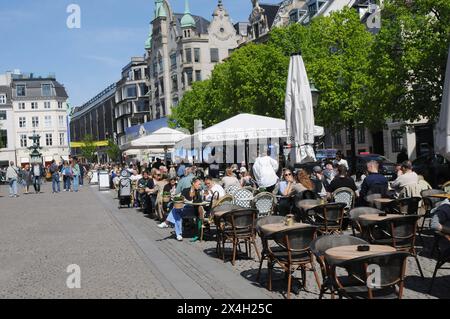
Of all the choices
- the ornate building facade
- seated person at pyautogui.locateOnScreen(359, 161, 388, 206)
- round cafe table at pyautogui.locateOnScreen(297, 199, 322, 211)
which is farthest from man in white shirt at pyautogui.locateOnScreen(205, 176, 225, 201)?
the ornate building facade

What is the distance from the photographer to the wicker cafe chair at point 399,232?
8.08 meters

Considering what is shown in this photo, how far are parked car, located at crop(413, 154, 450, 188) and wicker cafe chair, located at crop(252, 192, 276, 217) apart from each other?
12.2 meters

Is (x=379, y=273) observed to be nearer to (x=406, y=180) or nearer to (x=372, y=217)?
(x=372, y=217)

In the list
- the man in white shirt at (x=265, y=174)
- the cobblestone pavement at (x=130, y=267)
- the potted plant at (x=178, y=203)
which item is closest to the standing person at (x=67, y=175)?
the cobblestone pavement at (x=130, y=267)

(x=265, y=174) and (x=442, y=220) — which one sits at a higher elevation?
(x=265, y=174)

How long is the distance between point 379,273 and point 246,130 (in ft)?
42.0

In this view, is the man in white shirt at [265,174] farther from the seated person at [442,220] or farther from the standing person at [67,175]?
the standing person at [67,175]

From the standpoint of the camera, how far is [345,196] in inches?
468

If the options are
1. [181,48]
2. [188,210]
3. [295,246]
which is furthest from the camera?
[181,48]

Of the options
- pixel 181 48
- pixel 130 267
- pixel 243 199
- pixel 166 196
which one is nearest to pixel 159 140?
pixel 166 196

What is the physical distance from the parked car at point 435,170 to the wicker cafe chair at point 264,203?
12208 mm

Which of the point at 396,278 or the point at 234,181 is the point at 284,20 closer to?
the point at 234,181

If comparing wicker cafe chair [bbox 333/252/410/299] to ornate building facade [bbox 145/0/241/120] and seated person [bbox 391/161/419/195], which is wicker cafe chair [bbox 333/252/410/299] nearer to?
seated person [bbox 391/161/419/195]
